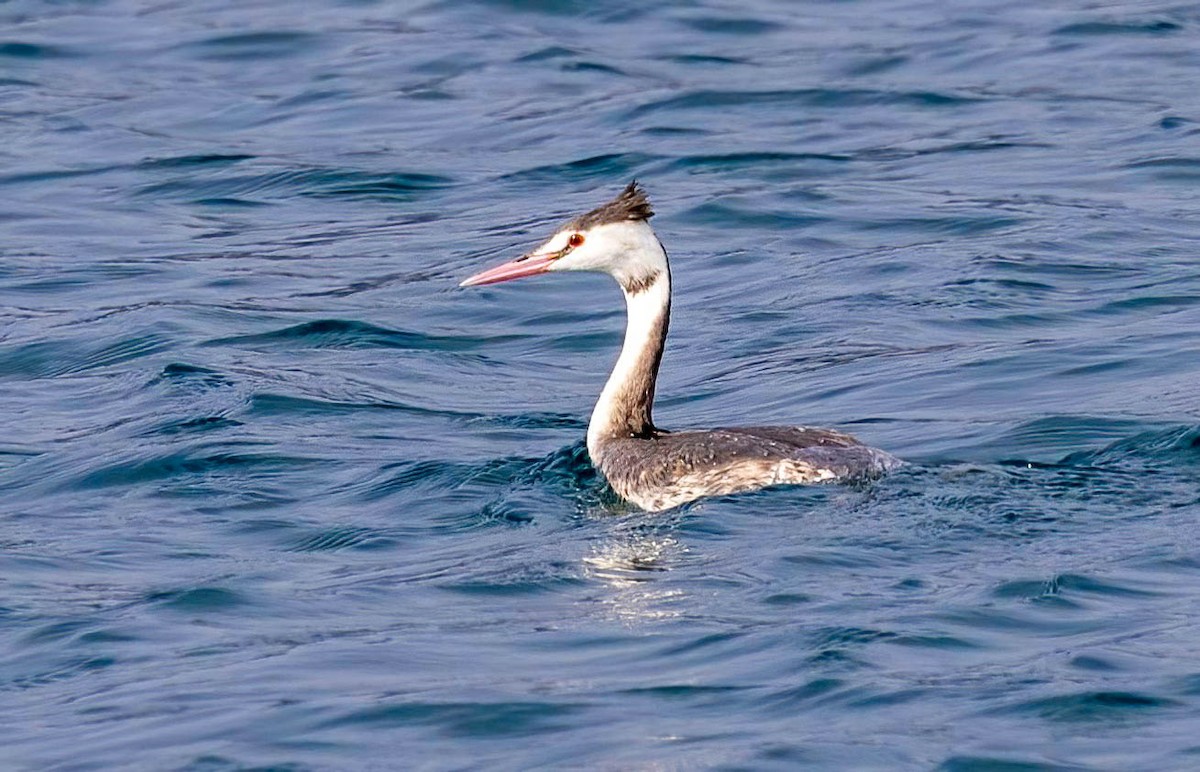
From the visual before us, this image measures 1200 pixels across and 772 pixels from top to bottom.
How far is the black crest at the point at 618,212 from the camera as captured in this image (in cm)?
953

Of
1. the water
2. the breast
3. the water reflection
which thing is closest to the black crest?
the breast

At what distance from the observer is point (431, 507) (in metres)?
9.47

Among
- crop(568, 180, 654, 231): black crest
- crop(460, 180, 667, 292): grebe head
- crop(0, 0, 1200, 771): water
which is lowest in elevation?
crop(0, 0, 1200, 771): water

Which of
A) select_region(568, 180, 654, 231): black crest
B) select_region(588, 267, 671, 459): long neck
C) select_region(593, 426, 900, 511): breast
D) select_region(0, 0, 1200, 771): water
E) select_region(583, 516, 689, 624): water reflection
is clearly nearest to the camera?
select_region(0, 0, 1200, 771): water

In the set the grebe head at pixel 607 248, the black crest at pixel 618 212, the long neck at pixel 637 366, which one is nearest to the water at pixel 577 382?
the long neck at pixel 637 366

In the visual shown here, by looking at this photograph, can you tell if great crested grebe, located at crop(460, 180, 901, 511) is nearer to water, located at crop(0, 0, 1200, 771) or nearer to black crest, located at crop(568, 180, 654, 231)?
black crest, located at crop(568, 180, 654, 231)

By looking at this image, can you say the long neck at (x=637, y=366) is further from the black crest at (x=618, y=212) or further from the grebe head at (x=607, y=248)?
the black crest at (x=618, y=212)

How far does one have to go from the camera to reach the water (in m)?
6.89

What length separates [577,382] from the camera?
472 inches

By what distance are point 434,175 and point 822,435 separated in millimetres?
8271

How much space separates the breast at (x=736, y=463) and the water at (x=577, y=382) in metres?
0.11

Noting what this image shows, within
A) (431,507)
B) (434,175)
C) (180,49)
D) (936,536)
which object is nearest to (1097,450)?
(936,536)

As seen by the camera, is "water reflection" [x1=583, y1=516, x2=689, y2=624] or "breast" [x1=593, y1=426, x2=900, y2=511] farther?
"breast" [x1=593, y1=426, x2=900, y2=511]

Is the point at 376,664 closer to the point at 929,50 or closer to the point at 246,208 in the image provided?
the point at 246,208
